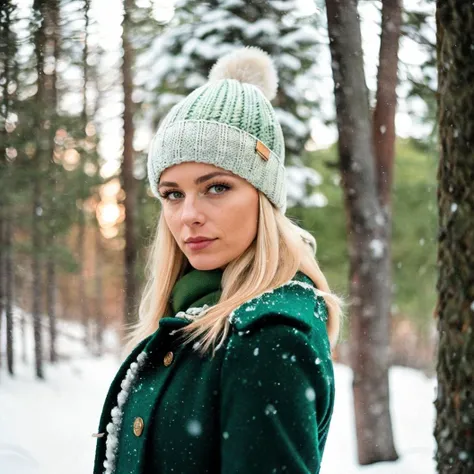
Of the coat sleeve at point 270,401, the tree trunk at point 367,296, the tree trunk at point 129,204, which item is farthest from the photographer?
the tree trunk at point 129,204

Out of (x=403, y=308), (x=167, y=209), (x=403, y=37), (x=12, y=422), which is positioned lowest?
(x=403, y=308)

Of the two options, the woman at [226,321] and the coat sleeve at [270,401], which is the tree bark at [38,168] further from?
the coat sleeve at [270,401]

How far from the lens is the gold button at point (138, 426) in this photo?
1.49 m

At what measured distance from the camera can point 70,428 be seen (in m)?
4.00

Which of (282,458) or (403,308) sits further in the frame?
(403,308)

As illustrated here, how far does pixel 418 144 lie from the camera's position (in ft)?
24.0

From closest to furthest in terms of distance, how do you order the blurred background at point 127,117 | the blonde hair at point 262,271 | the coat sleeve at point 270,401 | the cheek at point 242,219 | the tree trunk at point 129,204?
the coat sleeve at point 270,401, the blonde hair at point 262,271, the cheek at point 242,219, the blurred background at point 127,117, the tree trunk at point 129,204

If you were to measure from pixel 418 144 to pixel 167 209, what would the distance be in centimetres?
632

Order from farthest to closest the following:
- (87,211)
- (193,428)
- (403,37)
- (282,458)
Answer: (87,211)
(403,37)
(193,428)
(282,458)

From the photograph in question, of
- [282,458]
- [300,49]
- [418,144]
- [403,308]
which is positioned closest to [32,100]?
[300,49]

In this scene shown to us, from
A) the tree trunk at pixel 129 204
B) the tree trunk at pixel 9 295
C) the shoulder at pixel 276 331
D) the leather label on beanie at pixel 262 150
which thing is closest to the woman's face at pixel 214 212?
the leather label on beanie at pixel 262 150

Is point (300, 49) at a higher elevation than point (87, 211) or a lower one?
higher

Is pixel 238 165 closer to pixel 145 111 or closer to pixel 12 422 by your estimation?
pixel 12 422

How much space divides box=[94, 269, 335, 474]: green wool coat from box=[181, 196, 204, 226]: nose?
237mm
